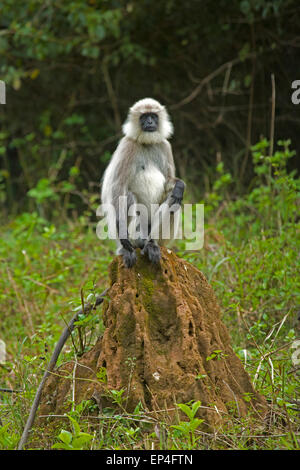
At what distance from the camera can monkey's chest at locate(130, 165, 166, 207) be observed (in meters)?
5.32

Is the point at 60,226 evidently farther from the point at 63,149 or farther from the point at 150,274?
the point at 150,274

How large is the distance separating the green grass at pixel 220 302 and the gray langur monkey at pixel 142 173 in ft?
2.21

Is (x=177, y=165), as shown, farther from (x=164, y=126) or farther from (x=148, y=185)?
(x=148, y=185)

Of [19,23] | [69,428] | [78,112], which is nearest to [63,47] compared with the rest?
[19,23]

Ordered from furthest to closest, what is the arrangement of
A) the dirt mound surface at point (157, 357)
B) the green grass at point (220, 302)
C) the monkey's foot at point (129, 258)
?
the monkey's foot at point (129, 258), the dirt mound surface at point (157, 357), the green grass at point (220, 302)

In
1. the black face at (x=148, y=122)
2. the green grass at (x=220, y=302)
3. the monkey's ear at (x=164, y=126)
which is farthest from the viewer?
the monkey's ear at (x=164, y=126)

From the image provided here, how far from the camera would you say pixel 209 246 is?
6668mm

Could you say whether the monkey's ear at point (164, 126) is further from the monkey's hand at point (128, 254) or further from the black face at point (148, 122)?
the monkey's hand at point (128, 254)

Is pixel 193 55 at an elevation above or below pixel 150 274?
above

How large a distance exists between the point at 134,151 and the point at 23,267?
2510 millimetres

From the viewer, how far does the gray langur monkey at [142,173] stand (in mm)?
5250
